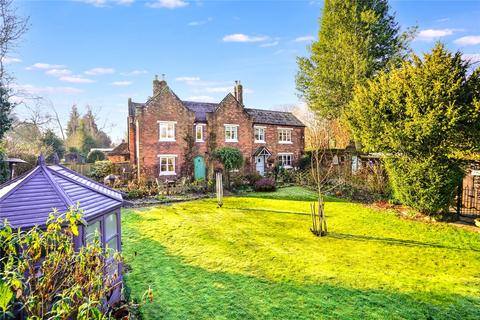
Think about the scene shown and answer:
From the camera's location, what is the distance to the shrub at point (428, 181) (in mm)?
12820

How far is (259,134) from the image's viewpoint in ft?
95.6

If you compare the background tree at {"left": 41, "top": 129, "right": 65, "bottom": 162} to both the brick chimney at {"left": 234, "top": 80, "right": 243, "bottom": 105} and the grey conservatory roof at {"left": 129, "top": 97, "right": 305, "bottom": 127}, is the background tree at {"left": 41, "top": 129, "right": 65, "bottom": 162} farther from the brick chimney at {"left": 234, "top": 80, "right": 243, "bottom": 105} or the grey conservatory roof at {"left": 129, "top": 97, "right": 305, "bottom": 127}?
the brick chimney at {"left": 234, "top": 80, "right": 243, "bottom": 105}

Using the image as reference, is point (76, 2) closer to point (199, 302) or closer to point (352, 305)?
point (199, 302)

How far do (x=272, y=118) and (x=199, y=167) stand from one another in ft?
36.6

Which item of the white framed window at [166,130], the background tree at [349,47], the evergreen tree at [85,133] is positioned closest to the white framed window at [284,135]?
the background tree at [349,47]

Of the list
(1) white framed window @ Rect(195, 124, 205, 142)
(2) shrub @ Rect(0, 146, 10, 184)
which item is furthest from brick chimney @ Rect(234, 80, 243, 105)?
(2) shrub @ Rect(0, 146, 10, 184)

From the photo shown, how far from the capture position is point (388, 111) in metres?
14.5

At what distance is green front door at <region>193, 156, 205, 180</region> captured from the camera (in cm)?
2509

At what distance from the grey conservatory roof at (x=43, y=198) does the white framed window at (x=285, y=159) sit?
1018 inches

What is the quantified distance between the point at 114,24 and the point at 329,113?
83.8 ft

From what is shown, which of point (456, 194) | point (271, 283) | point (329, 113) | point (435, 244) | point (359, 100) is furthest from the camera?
point (329, 113)

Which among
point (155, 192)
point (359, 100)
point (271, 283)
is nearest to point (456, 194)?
point (359, 100)

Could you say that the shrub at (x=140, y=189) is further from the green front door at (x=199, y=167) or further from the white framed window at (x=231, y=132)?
the white framed window at (x=231, y=132)

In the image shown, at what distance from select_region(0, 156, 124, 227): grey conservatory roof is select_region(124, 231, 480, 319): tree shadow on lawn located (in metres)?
2.92
